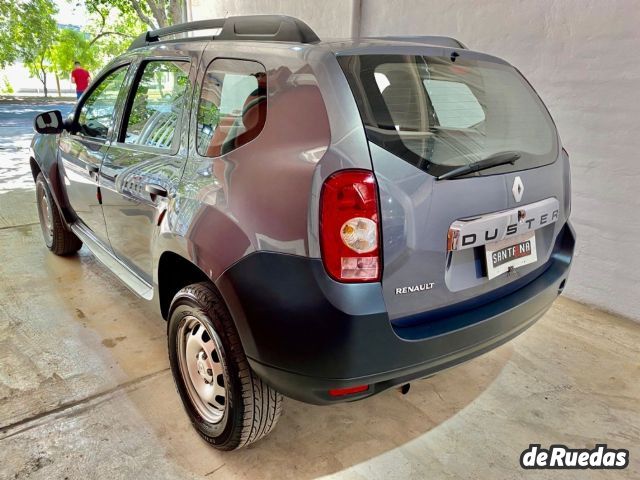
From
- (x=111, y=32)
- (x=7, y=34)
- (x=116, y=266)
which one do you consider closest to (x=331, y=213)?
(x=116, y=266)

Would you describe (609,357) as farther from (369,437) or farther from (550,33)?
(550,33)

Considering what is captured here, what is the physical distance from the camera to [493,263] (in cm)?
167

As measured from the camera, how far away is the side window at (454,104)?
200 cm

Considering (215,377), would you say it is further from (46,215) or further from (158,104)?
(46,215)

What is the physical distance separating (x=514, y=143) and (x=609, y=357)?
1.63m

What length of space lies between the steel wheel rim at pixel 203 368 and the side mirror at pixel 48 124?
1974 mm

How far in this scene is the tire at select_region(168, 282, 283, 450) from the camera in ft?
5.45

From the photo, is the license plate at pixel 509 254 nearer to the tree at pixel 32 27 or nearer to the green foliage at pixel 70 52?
the tree at pixel 32 27

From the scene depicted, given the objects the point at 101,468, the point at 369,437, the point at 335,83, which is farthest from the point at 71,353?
the point at 335,83

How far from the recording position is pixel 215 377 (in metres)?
1.83

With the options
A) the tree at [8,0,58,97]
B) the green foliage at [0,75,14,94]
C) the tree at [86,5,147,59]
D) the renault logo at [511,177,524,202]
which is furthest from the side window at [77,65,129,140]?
the green foliage at [0,75,14,94]

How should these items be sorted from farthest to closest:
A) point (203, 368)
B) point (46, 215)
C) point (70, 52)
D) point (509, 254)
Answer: point (70, 52)
point (46, 215)
point (203, 368)
point (509, 254)

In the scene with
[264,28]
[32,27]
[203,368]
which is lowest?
[203,368]

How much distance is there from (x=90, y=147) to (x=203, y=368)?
64.4 inches
